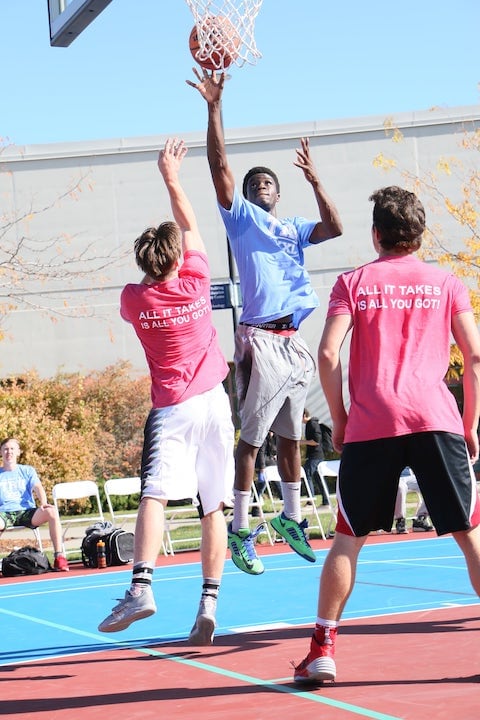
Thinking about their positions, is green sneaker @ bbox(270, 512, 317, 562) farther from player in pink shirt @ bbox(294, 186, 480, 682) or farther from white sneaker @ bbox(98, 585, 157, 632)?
player in pink shirt @ bbox(294, 186, 480, 682)

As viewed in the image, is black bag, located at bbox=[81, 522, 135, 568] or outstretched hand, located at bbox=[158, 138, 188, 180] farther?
black bag, located at bbox=[81, 522, 135, 568]

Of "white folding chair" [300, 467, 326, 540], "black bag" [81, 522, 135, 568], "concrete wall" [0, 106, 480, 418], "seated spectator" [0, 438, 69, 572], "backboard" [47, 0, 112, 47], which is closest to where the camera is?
"backboard" [47, 0, 112, 47]

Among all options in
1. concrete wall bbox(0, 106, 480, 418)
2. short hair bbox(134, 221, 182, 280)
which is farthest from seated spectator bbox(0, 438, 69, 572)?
concrete wall bbox(0, 106, 480, 418)

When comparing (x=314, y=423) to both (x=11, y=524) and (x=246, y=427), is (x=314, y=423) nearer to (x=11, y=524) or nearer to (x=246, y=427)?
(x=11, y=524)

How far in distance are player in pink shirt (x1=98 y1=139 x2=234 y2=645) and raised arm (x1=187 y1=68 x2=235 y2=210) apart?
1.38ft

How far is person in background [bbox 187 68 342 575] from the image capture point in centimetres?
671

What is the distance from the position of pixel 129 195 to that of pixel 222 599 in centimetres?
1961

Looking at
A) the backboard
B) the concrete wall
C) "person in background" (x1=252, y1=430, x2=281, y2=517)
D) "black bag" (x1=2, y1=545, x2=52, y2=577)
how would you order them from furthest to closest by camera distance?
the concrete wall
"person in background" (x1=252, y1=430, x2=281, y2=517)
"black bag" (x1=2, y1=545, x2=52, y2=577)
the backboard

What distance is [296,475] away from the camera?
278 inches

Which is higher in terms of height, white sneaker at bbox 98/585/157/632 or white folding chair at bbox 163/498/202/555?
white sneaker at bbox 98/585/157/632

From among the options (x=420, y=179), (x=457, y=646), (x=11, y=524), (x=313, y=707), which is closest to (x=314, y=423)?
(x=11, y=524)

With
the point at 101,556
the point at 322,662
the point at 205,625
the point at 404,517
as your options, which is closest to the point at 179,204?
the point at 205,625

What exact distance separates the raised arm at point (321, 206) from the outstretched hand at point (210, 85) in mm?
647

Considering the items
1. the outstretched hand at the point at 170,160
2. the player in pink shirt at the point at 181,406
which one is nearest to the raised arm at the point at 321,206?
the outstretched hand at the point at 170,160
